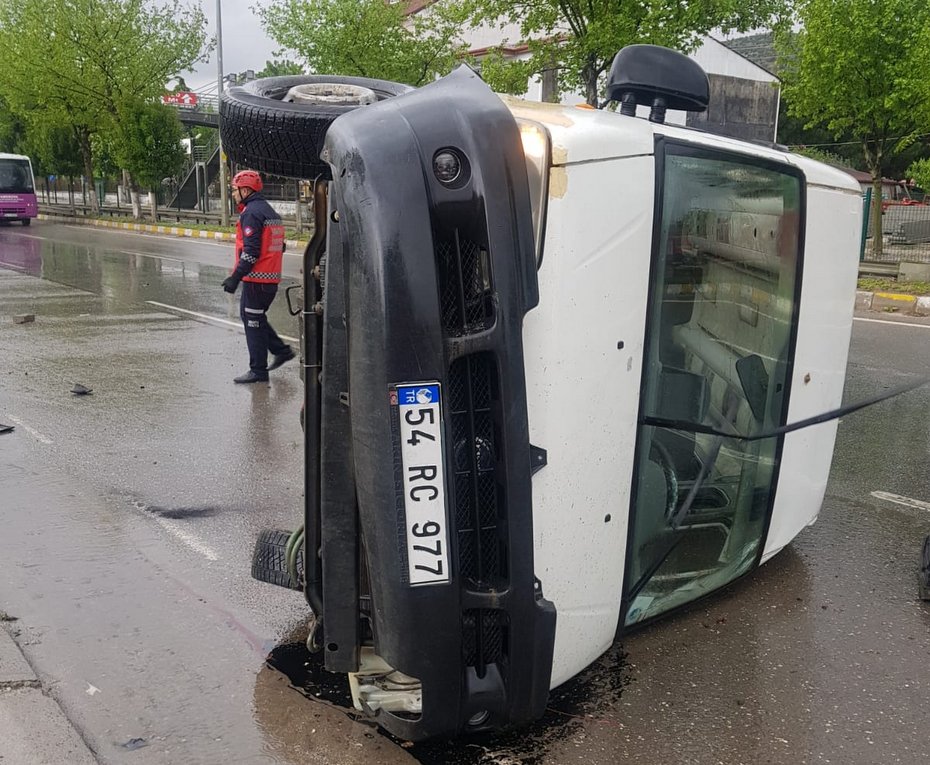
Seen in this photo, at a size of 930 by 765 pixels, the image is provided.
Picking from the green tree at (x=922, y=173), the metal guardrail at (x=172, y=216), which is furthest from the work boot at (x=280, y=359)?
the metal guardrail at (x=172, y=216)

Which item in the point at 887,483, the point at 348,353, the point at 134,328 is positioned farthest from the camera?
the point at 134,328

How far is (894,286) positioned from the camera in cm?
1455

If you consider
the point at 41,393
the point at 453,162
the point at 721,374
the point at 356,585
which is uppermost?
the point at 453,162

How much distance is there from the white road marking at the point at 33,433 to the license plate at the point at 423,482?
4.27m

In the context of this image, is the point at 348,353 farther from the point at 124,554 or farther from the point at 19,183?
the point at 19,183

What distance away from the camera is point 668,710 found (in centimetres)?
290

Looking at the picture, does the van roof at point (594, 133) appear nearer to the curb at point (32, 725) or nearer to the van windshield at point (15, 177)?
the curb at point (32, 725)

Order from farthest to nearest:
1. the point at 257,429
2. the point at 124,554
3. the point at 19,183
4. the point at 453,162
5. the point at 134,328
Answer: the point at 19,183
the point at 134,328
the point at 257,429
the point at 124,554
the point at 453,162

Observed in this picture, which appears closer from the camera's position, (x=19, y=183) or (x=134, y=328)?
(x=134, y=328)

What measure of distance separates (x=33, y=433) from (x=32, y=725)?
3675 millimetres

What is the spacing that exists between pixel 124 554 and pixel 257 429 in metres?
2.23

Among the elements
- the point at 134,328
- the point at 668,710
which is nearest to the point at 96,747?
the point at 668,710

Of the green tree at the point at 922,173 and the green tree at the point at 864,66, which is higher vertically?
the green tree at the point at 864,66

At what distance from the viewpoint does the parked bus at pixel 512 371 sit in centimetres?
223
